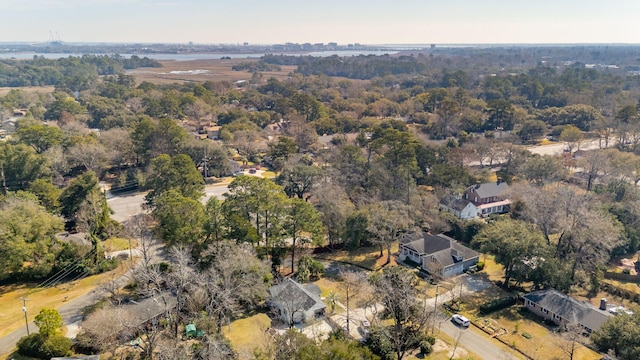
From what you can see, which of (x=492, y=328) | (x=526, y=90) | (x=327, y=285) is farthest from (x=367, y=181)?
(x=526, y=90)

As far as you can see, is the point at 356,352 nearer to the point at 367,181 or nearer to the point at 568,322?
the point at 568,322

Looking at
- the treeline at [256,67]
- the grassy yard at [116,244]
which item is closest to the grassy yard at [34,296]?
the grassy yard at [116,244]

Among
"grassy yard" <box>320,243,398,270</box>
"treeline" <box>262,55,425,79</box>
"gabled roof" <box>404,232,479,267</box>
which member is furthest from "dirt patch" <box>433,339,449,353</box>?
"treeline" <box>262,55,425,79</box>

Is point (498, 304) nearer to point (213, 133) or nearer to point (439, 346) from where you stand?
point (439, 346)

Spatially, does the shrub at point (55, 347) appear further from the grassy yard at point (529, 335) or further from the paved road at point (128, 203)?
the grassy yard at point (529, 335)

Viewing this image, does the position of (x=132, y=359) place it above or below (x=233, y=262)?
below

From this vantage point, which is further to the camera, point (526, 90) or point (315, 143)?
point (526, 90)

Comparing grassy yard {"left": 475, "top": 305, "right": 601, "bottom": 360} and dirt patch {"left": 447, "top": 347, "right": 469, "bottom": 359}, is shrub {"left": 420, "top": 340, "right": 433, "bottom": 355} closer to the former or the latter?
dirt patch {"left": 447, "top": 347, "right": 469, "bottom": 359}
